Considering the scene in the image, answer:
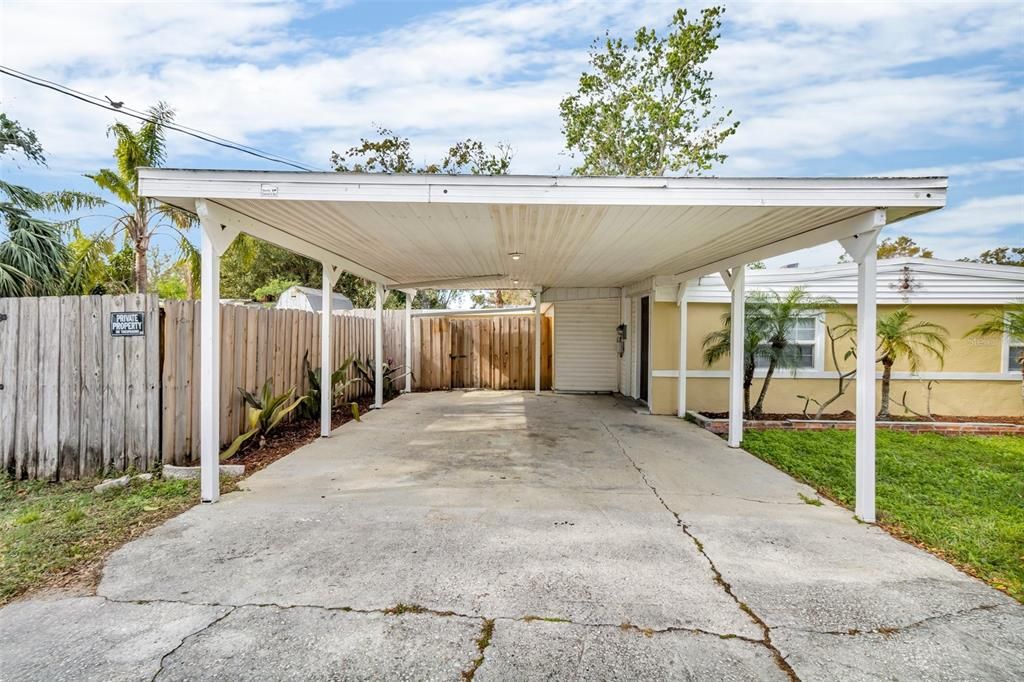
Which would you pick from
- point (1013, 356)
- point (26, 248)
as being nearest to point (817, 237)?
point (1013, 356)

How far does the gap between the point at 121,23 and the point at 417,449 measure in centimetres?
891

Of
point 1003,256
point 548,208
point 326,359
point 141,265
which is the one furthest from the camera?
point 1003,256

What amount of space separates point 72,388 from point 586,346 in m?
9.23

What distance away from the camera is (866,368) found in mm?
3654

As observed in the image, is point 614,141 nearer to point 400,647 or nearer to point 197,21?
point 197,21

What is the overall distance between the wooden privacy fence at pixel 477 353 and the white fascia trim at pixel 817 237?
605cm

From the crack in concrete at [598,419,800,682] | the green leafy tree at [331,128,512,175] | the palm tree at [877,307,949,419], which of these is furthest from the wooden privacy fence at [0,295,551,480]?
the green leafy tree at [331,128,512,175]

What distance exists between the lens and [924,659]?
6.56ft

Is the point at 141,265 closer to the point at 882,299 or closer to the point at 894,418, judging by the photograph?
the point at 882,299

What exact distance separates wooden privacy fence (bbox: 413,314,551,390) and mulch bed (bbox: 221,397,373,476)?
3.94 metres

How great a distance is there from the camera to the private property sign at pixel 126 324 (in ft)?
14.2

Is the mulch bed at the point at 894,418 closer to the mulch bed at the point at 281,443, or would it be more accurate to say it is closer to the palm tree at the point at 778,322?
the palm tree at the point at 778,322

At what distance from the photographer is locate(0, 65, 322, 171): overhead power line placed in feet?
23.9

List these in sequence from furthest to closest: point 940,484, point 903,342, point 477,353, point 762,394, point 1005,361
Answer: point 477,353 → point 1005,361 → point 762,394 → point 903,342 → point 940,484
